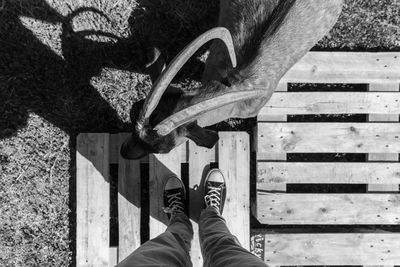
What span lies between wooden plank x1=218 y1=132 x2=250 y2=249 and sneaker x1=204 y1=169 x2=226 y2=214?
0.08 m

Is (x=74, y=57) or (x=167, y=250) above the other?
(x=74, y=57)

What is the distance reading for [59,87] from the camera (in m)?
3.75

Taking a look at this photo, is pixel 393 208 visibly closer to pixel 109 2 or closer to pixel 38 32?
pixel 109 2

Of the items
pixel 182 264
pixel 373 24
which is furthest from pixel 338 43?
pixel 182 264

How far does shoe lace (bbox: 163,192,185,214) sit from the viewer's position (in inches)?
135

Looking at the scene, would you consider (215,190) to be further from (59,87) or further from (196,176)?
(59,87)

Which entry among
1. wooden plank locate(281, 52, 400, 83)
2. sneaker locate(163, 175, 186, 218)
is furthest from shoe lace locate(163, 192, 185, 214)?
wooden plank locate(281, 52, 400, 83)

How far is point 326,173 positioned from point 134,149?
6.07 ft

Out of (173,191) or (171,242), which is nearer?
(171,242)

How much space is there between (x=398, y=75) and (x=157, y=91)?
252 cm

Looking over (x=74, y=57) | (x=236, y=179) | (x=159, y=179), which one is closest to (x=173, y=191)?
(x=159, y=179)

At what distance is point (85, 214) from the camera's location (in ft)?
11.6

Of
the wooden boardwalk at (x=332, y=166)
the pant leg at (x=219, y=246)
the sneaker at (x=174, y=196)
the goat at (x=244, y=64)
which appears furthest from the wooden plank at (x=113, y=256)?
the wooden boardwalk at (x=332, y=166)

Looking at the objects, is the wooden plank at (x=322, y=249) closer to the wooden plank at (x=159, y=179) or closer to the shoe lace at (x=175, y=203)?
the shoe lace at (x=175, y=203)
